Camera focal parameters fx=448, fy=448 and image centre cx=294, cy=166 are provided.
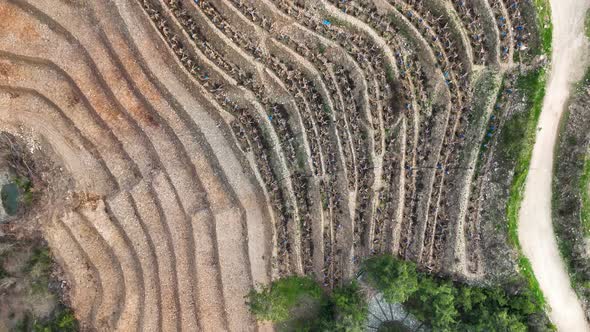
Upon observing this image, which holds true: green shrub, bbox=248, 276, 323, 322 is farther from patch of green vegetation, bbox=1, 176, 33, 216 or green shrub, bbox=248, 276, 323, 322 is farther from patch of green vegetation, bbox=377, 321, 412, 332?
patch of green vegetation, bbox=1, 176, 33, 216

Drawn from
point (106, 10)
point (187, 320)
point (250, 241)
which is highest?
point (106, 10)

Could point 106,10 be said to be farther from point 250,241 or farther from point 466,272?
point 466,272

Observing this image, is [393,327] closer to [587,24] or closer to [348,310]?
[348,310]

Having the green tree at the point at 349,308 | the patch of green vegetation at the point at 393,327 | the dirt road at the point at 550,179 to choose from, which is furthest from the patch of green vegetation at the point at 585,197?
the green tree at the point at 349,308

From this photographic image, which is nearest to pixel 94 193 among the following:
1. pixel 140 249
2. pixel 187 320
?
pixel 140 249

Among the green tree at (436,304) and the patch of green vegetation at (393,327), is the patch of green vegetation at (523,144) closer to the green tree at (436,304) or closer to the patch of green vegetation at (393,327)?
the green tree at (436,304)

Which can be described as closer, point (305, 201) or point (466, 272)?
point (466, 272)
